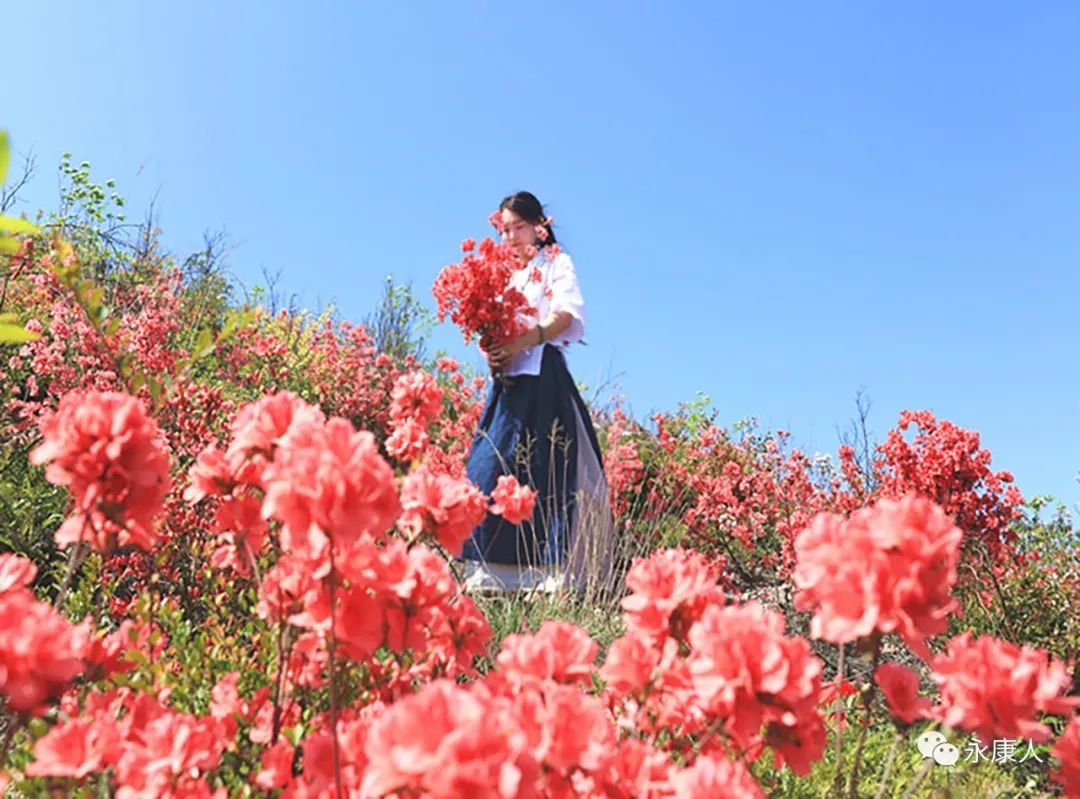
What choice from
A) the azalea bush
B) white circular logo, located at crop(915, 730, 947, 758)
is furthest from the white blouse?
white circular logo, located at crop(915, 730, 947, 758)

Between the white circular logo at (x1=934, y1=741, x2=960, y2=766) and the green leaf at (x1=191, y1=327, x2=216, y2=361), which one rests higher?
the green leaf at (x1=191, y1=327, x2=216, y2=361)

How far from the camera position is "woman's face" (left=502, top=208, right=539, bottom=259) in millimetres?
4891

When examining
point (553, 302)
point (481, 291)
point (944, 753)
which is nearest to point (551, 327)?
point (553, 302)

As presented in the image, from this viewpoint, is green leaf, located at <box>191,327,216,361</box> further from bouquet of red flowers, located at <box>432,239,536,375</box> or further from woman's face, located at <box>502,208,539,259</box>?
woman's face, located at <box>502,208,539,259</box>

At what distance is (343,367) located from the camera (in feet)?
27.3

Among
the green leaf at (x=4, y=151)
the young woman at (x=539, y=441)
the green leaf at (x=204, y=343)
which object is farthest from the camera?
the young woman at (x=539, y=441)

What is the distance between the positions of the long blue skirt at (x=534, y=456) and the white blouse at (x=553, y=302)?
0.26ft

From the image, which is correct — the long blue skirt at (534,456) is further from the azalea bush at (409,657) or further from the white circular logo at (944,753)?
the white circular logo at (944,753)

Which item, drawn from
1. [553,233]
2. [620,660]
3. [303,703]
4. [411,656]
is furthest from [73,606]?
[553,233]

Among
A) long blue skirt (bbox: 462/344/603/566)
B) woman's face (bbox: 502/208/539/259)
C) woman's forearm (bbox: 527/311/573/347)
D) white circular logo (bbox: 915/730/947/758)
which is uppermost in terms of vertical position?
woman's face (bbox: 502/208/539/259)

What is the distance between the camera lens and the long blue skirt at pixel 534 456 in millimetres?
4645

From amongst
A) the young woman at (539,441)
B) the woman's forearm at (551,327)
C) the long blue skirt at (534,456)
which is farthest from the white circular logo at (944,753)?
the woman's forearm at (551,327)

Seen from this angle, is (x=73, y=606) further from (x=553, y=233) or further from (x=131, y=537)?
(x=553, y=233)

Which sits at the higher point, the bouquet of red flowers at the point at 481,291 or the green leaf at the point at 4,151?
the bouquet of red flowers at the point at 481,291
